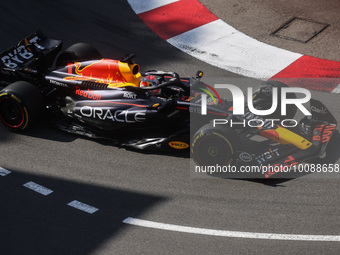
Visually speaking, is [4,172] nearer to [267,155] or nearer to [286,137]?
[267,155]

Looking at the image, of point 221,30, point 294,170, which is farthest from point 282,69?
point 294,170

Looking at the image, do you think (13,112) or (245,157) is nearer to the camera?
(245,157)

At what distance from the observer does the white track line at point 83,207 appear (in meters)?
7.02

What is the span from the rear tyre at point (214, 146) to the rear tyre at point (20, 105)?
2.55 metres

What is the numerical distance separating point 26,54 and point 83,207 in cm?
336

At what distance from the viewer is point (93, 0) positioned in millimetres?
12859

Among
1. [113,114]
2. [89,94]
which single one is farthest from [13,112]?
[113,114]

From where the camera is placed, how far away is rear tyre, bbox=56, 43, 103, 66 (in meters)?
9.34

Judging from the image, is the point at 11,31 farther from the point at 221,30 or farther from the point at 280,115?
the point at 280,115

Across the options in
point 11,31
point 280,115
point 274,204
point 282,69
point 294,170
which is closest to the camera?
point 274,204

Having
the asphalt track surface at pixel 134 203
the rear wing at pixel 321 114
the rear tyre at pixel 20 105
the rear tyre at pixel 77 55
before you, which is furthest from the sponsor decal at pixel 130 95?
the rear wing at pixel 321 114

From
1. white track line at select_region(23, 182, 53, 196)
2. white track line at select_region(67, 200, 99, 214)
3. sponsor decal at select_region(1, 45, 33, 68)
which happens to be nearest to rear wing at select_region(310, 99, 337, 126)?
white track line at select_region(67, 200, 99, 214)

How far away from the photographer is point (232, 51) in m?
10.9

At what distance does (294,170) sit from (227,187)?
1.01m
